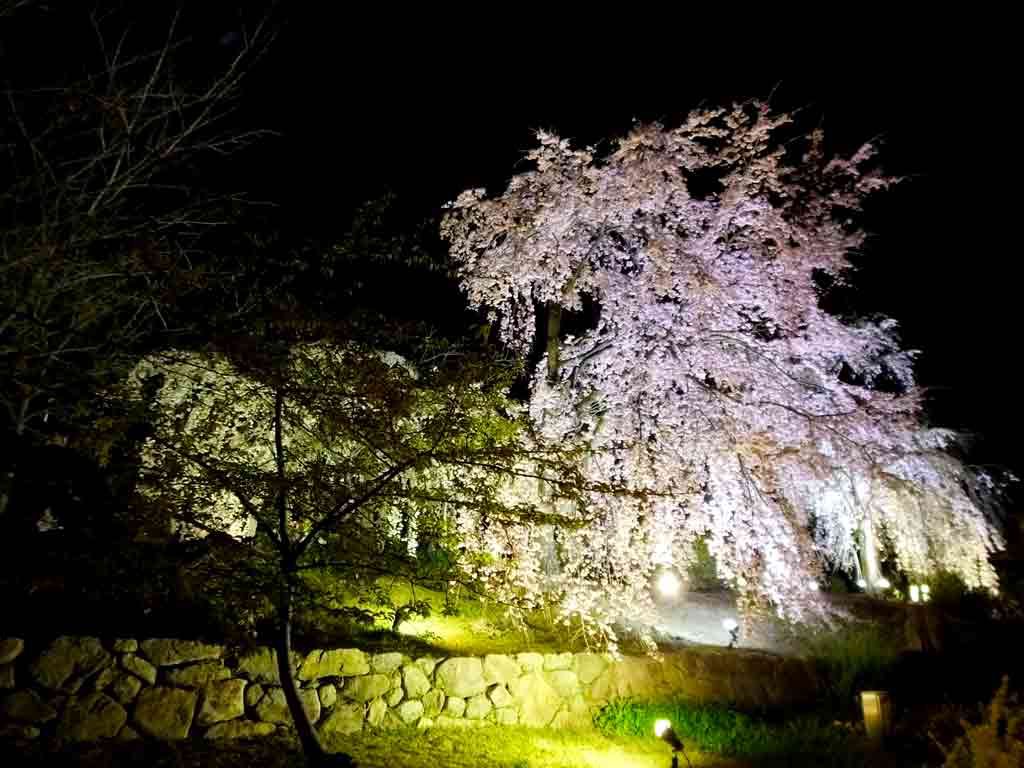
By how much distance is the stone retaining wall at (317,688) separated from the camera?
5500 millimetres

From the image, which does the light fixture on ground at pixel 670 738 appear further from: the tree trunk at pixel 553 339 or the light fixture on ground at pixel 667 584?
the light fixture on ground at pixel 667 584

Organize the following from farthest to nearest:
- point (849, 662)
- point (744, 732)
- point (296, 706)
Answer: point (849, 662) → point (744, 732) → point (296, 706)

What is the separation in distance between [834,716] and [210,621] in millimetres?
7878

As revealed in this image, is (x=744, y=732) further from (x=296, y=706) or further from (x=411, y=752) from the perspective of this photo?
(x=296, y=706)

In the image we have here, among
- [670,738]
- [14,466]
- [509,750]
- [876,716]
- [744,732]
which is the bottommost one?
[509,750]

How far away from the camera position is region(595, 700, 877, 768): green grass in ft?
22.2

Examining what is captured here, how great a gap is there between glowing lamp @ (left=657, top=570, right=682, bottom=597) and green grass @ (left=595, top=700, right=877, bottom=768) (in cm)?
488

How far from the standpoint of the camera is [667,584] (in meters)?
13.6

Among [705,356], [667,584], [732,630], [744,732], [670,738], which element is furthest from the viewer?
[667,584]

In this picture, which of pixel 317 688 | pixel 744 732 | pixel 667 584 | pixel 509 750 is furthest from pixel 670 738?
pixel 667 584

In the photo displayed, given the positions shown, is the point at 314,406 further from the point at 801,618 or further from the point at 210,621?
the point at 801,618

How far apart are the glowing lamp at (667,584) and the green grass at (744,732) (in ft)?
16.0

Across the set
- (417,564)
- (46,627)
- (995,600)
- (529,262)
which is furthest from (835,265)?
(46,627)

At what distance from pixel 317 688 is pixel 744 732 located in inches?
200
